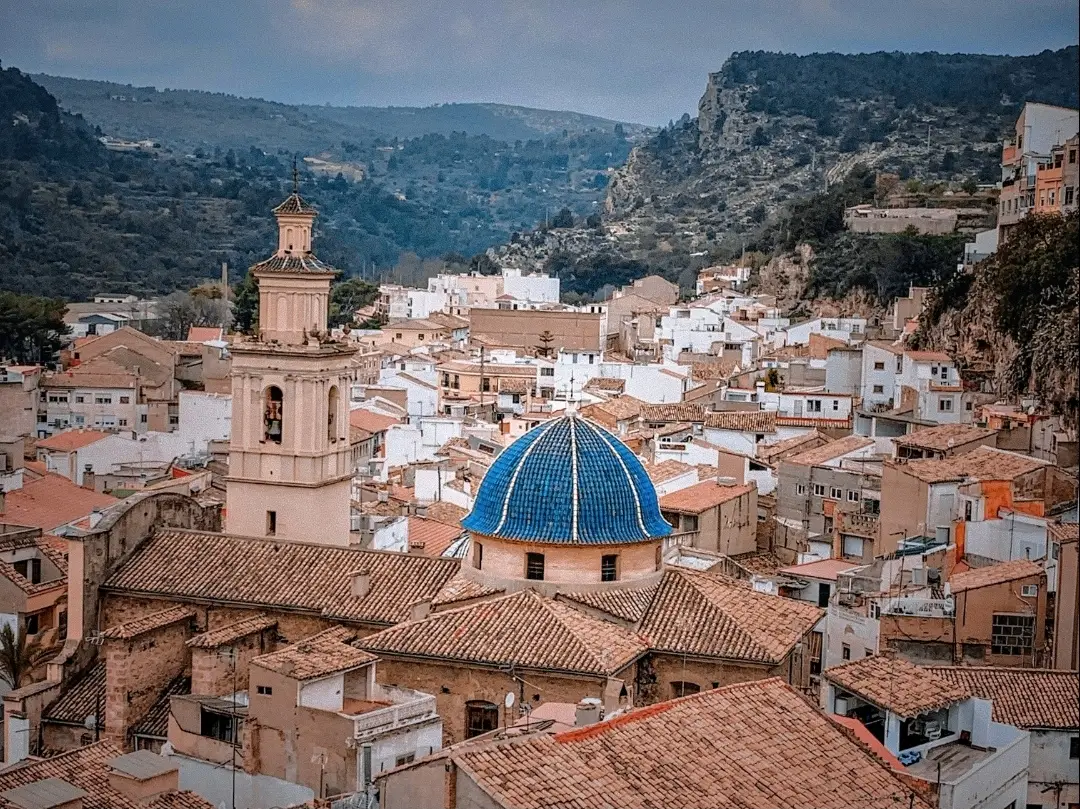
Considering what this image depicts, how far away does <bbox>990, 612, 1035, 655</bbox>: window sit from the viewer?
859 inches

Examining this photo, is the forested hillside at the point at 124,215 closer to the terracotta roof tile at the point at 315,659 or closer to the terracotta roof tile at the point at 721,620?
the terracotta roof tile at the point at 721,620

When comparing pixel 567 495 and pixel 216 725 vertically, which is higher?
pixel 567 495

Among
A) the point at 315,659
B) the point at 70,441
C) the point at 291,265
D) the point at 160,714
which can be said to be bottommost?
the point at 160,714

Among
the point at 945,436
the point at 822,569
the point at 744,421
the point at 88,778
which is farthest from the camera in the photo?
the point at 744,421

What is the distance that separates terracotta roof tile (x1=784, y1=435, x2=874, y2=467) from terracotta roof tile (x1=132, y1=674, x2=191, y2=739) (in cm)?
1433

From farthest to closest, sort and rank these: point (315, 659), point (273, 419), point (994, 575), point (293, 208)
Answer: point (293, 208) → point (273, 419) → point (994, 575) → point (315, 659)

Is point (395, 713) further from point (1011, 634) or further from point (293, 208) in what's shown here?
point (293, 208)

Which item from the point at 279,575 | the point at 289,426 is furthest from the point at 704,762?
the point at 289,426

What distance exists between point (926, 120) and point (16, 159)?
48.4 meters

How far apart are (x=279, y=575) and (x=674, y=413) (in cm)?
2066

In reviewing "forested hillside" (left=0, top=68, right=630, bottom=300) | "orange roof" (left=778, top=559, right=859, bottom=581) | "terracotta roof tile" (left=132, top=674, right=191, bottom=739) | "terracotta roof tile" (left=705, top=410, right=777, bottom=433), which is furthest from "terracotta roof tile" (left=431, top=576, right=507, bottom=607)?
"forested hillside" (left=0, top=68, right=630, bottom=300)

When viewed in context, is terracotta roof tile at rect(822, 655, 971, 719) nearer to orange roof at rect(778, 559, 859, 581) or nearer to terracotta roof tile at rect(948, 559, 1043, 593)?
terracotta roof tile at rect(948, 559, 1043, 593)

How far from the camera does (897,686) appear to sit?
58.0 feet

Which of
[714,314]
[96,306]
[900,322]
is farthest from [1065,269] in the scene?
[96,306]
